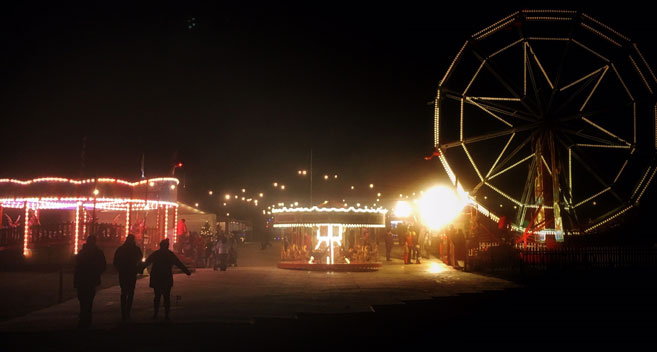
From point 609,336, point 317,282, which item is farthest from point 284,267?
point 609,336

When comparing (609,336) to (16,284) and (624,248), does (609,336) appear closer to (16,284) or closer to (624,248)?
(624,248)

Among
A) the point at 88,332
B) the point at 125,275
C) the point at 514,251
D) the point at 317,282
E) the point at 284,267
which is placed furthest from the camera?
the point at 284,267

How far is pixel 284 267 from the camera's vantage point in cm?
2538

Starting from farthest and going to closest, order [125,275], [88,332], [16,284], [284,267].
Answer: [284,267] < [16,284] < [125,275] < [88,332]

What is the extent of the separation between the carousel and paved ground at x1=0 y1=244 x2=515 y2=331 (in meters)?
2.55

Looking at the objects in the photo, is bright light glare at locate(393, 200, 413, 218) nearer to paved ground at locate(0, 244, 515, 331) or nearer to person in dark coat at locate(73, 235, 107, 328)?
paved ground at locate(0, 244, 515, 331)

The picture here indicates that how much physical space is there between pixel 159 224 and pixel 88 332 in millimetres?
18730

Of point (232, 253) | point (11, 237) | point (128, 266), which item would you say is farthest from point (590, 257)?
point (11, 237)

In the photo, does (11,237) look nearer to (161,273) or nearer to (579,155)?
(161,273)

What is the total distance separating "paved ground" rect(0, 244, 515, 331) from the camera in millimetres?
11039

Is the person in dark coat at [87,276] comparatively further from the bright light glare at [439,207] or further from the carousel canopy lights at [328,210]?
the bright light glare at [439,207]

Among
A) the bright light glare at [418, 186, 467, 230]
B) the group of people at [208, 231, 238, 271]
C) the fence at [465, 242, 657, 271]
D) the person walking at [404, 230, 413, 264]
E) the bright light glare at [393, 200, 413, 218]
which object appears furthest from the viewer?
the bright light glare at [393, 200, 413, 218]

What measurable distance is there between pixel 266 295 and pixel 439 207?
68.5 ft

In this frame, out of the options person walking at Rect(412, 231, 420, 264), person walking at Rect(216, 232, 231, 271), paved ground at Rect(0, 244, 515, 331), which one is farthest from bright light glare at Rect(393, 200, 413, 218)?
person walking at Rect(216, 232, 231, 271)
